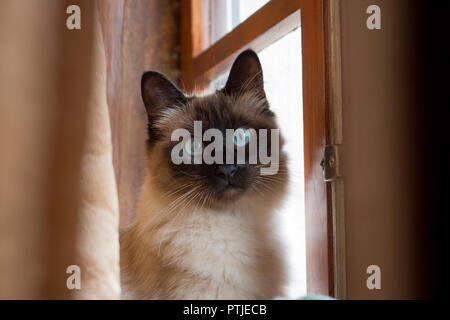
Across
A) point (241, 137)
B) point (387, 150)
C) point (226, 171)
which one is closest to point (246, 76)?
point (241, 137)

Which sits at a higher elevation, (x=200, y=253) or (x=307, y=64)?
(x=307, y=64)

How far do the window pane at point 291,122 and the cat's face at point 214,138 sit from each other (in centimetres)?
3

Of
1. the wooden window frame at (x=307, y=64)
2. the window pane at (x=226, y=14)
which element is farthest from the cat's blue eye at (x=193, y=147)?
the window pane at (x=226, y=14)

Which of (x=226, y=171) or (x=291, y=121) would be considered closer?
(x=226, y=171)

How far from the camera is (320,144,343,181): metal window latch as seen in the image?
1042 millimetres

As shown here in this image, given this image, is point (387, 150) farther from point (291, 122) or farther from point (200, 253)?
point (200, 253)

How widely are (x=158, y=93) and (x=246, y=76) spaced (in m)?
0.22

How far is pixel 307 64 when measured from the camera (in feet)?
3.72

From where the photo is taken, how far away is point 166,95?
1.12 metres

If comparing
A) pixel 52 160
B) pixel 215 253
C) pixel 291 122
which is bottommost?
pixel 215 253

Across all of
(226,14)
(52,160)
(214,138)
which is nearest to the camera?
(52,160)

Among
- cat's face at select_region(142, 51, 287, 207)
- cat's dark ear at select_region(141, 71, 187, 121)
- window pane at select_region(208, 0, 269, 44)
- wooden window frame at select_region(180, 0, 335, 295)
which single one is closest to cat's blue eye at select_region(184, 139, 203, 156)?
cat's face at select_region(142, 51, 287, 207)
